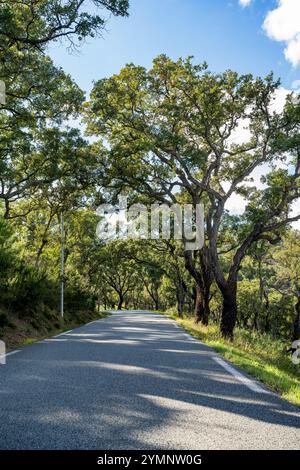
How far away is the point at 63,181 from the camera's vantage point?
2369 cm

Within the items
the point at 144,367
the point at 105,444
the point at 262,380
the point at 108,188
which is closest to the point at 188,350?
the point at 144,367

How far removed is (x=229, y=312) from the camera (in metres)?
19.4

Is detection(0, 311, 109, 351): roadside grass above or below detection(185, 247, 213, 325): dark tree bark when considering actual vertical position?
below

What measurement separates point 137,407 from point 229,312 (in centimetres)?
1497

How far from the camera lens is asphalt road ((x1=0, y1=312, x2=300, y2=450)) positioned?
12.4 ft

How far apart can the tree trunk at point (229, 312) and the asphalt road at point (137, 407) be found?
→ 1076 centimetres

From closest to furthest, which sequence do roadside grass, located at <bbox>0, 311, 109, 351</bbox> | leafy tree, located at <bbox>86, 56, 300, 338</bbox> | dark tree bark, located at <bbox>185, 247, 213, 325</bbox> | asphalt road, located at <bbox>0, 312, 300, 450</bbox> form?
asphalt road, located at <bbox>0, 312, 300, 450</bbox>
roadside grass, located at <bbox>0, 311, 109, 351</bbox>
leafy tree, located at <bbox>86, 56, 300, 338</bbox>
dark tree bark, located at <bbox>185, 247, 213, 325</bbox>

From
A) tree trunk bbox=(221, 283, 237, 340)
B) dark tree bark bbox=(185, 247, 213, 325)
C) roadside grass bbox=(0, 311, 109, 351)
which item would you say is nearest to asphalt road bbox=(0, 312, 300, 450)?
roadside grass bbox=(0, 311, 109, 351)

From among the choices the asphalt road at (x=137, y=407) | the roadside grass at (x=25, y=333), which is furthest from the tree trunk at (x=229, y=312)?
the asphalt road at (x=137, y=407)

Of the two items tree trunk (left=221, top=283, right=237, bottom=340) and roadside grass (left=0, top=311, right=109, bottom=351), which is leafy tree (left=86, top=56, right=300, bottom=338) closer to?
tree trunk (left=221, top=283, right=237, bottom=340)

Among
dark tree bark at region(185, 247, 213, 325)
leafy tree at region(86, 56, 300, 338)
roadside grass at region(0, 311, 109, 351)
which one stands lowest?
roadside grass at region(0, 311, 109, 351)

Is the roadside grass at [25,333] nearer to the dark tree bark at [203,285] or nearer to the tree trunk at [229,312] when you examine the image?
the tree trunk at [229,312]

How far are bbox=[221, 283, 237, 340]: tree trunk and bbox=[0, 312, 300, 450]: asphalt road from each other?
424 inches

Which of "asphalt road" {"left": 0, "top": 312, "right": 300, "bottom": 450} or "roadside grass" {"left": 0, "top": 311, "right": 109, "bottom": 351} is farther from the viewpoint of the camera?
"roadside grass" {"left": 0, "top": 311, "right": 109, "bottom": 351}
